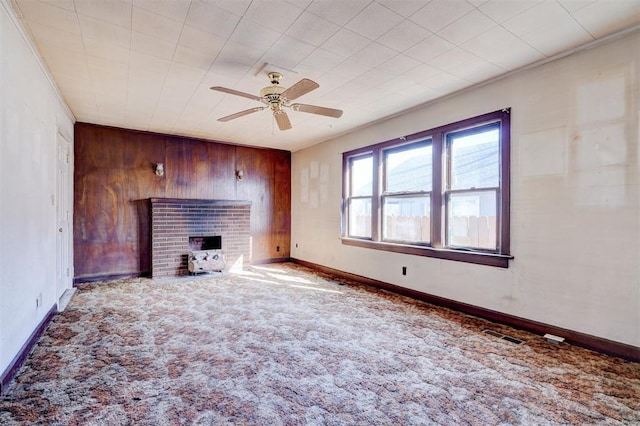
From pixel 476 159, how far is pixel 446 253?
123 cm

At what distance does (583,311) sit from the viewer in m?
2.83

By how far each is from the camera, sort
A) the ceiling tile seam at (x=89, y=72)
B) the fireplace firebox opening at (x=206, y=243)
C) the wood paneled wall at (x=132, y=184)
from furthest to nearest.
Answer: the fireplace firebox opening at (x=206, y=243) < the wood paneled wall at (x=132, y=184) < the ceiling tile seam at (x=89, y=72)

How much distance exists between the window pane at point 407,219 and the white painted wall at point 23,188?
4321mm

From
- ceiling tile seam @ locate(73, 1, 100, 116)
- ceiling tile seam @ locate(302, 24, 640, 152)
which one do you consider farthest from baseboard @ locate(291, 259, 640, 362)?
ceiling tile seam @ locate(73, 1, 100, 116)

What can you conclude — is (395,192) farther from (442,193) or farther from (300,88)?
(300,88)

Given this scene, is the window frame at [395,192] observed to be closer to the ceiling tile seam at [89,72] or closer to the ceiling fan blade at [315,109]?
the ceiling fan blade at [315,109]

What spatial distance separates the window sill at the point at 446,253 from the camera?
3.47m

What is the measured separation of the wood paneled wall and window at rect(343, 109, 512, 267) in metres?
2.77

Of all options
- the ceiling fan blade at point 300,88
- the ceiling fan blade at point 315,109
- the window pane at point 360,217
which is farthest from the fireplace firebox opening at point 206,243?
the ceiling fan blade at point 300,88

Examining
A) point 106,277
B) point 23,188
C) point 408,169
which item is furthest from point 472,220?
point 106,277

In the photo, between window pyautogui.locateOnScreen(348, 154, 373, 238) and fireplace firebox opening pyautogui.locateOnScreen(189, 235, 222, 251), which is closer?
window pyautogui.locateOnScreen(348, 154, 373, 238)

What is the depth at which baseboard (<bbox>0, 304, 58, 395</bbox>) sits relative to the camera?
214cm

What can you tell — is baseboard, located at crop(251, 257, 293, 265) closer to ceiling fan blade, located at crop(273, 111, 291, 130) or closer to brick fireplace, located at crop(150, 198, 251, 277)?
brick fireplace, located at crop(150, 198, 251, 277)

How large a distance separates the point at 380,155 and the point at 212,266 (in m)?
3.72
